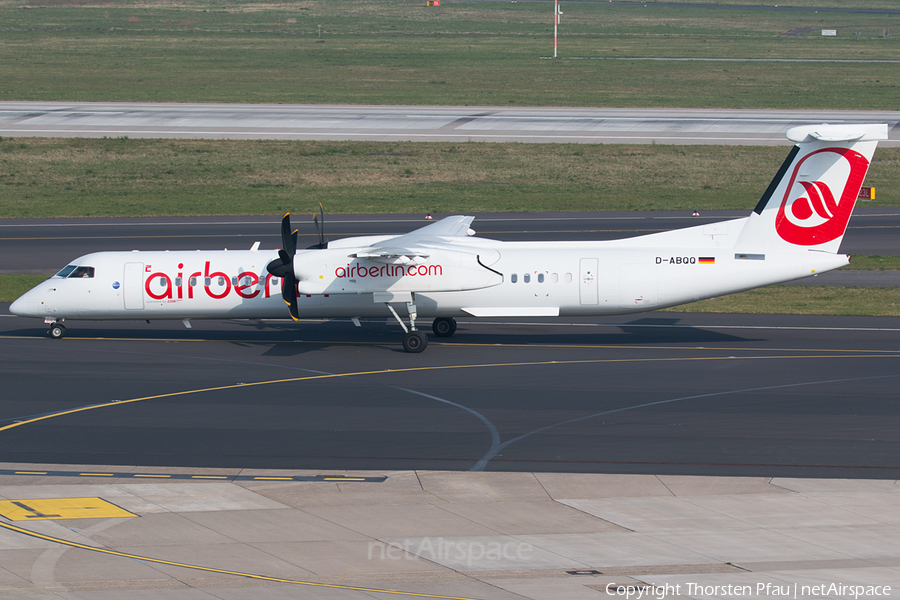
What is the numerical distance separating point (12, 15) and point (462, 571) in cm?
15854

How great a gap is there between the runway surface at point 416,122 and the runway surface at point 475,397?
3653 centimetres

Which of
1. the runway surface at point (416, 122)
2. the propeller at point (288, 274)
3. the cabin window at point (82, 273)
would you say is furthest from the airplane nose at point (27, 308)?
the runway surface at point (416, 122)

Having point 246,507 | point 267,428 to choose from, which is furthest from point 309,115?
point 246,507

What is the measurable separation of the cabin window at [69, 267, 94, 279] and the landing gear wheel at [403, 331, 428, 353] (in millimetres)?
10156

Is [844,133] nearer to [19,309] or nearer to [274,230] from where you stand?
[19,309]

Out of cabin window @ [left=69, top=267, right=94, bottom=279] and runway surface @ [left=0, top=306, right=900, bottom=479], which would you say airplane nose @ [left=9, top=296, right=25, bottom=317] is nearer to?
runway surface @ [left=0, top=306, right=900, bottom=479]

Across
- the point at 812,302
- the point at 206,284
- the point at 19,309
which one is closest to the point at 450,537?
Answer: the point at 206,284

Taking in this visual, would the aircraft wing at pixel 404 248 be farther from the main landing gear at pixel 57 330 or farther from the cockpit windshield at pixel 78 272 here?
the main landing gear at pixel 57 330

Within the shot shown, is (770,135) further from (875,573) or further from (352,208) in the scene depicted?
(875,573)

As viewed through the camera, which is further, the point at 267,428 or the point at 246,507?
the point at 267,428

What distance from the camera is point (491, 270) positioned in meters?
28.2

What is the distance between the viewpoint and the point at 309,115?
74.6 m

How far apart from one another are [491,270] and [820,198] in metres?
9.72

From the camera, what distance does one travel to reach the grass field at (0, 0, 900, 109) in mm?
85750
